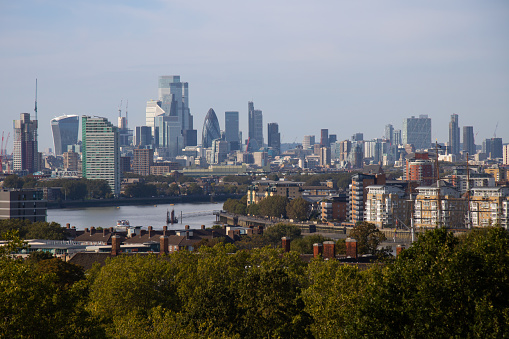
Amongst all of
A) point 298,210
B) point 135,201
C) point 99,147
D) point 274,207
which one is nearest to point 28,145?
point 99,147

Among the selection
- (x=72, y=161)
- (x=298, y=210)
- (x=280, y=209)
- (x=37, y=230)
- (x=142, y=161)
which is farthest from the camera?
(x=72, y=161)

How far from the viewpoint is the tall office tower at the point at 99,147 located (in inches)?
4606

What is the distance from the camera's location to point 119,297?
14.9m

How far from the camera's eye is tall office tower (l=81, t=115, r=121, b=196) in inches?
4606

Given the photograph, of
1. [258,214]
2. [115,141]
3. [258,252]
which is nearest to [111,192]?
[115,141]

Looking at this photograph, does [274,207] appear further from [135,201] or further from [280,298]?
[280,298]

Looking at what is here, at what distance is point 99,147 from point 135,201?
20991 millimetres

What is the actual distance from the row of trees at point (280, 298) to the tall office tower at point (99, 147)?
3992 inches

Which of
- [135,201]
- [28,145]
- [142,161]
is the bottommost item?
[135,201]

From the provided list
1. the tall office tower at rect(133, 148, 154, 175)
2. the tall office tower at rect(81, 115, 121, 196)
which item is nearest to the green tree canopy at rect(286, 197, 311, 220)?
the tall office tower at rect(81, 115, 121, 196)

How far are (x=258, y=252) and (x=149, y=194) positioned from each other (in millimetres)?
88967

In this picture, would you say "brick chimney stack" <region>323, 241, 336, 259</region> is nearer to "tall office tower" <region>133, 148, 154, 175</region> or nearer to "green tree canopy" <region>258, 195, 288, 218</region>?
"green tree canopy" <region>258, 195, 288, 218</region>

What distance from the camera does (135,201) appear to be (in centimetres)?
10131

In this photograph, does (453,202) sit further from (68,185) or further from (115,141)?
(115,141)
